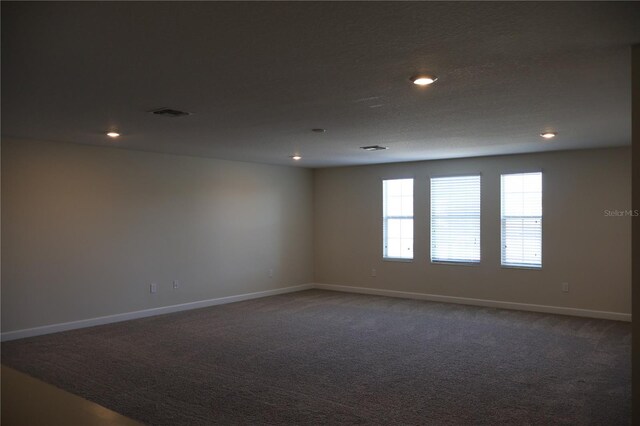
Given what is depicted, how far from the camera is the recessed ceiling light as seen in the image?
3385 mm

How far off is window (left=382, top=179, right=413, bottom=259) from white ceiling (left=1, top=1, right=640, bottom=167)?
2.99 metres

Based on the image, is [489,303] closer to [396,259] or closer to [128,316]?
[396,259]

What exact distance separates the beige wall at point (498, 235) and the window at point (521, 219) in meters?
0.10

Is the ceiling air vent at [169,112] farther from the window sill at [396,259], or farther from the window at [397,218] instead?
the window sill at [396,259]

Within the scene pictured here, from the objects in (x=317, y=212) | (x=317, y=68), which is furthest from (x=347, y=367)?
(x=317, y=212)

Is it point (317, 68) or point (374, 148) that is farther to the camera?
Answer: point (374, 148)

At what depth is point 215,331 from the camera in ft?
20.4

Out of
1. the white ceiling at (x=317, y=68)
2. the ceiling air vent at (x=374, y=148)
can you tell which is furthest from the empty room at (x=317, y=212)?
the ceiling air vent at (x=374, y=148)

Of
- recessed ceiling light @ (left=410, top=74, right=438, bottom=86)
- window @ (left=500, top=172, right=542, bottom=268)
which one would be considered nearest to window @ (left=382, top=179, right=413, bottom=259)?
window @ (left=500, top=172, right=542, bottom=268)

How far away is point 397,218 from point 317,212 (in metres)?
1.73

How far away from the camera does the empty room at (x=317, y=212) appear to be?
2656mm

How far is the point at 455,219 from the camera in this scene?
8.26 m

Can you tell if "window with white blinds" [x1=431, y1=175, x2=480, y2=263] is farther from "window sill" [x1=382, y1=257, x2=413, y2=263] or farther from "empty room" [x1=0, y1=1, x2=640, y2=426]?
"window sill" [x1=382, y1=257, x2=413, y2=263]

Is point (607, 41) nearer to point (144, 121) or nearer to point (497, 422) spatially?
point (497, 422)
